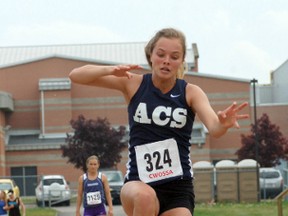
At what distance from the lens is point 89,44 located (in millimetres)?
102000

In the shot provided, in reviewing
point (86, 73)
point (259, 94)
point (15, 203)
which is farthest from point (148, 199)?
point (259, 94)

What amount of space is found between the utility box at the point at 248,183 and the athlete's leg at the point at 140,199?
123 feet

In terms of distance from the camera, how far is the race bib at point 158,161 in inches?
280

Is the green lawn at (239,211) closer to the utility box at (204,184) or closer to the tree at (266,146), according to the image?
the utility box at (204,184)

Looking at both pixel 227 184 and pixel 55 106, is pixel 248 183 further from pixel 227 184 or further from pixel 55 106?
pixel 55 106

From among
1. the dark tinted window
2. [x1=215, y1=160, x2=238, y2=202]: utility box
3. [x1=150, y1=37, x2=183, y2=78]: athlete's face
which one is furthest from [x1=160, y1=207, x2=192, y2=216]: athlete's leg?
the dark tinted window

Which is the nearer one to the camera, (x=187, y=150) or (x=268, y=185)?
(x=187, y=150)

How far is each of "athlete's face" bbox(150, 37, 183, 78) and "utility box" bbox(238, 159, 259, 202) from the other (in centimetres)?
3770

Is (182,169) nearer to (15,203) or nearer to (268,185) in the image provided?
(15,203)

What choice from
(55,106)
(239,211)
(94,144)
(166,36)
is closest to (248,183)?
(239,211)

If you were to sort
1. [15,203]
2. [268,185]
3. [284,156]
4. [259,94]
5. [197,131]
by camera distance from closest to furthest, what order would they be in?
[15,203] → [268,185] → [284,156] → [197,131] → [259,94]

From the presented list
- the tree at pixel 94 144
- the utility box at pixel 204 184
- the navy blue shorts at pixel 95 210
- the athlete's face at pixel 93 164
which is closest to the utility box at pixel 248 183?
the utility box at pixel 204 184

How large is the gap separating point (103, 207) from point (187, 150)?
9.59m

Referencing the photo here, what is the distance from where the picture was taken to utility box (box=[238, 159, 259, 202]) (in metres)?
→ 44.4
